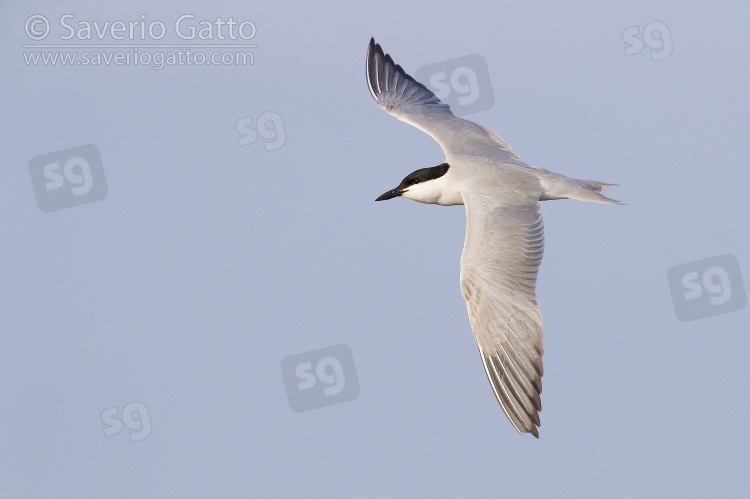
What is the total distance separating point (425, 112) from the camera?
45.8 feet

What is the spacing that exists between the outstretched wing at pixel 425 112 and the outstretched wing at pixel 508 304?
196cm

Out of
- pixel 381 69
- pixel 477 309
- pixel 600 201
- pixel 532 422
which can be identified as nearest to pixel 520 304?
pixel 477 309

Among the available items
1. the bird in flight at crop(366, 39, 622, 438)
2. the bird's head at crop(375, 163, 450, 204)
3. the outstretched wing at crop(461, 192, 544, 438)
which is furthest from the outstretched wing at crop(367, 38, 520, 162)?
the outstretched wing at crop(461, 192, 544, 438)

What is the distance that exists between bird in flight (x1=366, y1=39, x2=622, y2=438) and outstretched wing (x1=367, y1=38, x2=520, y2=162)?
0.04 m

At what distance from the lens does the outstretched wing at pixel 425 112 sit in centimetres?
1302

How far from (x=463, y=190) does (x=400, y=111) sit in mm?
2671

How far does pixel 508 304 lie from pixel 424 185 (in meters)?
2.42

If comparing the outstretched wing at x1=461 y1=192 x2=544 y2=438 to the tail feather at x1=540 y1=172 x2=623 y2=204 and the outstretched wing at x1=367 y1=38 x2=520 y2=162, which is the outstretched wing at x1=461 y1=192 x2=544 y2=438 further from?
the outstretched wing at x1=367 y1=38 x2=520 y2=162

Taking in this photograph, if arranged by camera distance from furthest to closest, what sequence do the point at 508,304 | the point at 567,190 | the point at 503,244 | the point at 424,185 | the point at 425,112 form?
the point at 425,112 < the point at 424,185 < the point at 567,190 < the point at 503,244 < the point at 508,304

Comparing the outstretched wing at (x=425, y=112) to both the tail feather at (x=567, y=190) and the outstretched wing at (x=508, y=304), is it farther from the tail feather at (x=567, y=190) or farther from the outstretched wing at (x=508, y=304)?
the outstretched wing at (x=508, y=304)

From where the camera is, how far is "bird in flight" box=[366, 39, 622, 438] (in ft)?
33.8

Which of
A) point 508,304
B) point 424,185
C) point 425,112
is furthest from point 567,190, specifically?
point 425,112

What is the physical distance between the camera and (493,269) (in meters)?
10.6

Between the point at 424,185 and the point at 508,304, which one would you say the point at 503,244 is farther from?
the point at 424,185
